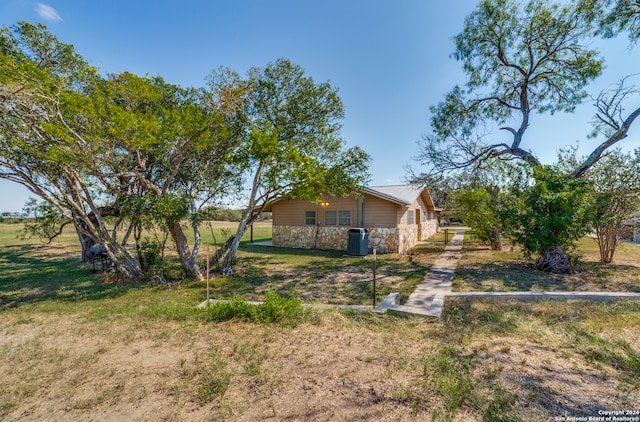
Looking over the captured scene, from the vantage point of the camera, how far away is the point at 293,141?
8.77 metres

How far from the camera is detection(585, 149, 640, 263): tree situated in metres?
8.02

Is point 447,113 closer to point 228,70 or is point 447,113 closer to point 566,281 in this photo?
point 566,281

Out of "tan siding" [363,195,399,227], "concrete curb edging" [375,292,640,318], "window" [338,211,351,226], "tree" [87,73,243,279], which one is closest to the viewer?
"concrete curb edging" [375,292,640,318]

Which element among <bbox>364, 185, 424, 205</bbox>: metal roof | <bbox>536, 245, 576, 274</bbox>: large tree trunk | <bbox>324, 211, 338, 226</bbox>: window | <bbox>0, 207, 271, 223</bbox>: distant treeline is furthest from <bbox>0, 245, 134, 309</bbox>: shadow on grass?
<bbox>536, 245, 576, 274</bbox>: large tree trunk

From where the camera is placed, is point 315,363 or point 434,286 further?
point 434,286

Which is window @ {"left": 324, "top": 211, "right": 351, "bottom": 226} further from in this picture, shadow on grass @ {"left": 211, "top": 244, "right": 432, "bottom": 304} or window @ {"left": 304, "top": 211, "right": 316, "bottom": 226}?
shadow on grass @ {"left": 211, "top": 244, "right": 432, "bottom": 304}

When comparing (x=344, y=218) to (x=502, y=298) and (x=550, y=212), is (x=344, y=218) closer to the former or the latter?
(x=550, y=212)

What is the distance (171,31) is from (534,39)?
12.3 metres

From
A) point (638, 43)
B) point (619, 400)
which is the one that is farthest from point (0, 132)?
point (638, 43)

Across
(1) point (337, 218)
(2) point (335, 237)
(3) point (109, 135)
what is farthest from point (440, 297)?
(1) point (337, 218)

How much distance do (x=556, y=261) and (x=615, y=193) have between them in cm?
295

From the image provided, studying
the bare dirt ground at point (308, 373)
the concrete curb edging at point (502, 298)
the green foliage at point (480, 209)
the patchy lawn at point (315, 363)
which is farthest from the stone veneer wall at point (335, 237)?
the bare dirt ground at point (308, 373)

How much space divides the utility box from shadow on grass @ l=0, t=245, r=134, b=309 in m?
8.51

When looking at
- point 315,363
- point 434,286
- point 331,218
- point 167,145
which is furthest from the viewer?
point 331,218
